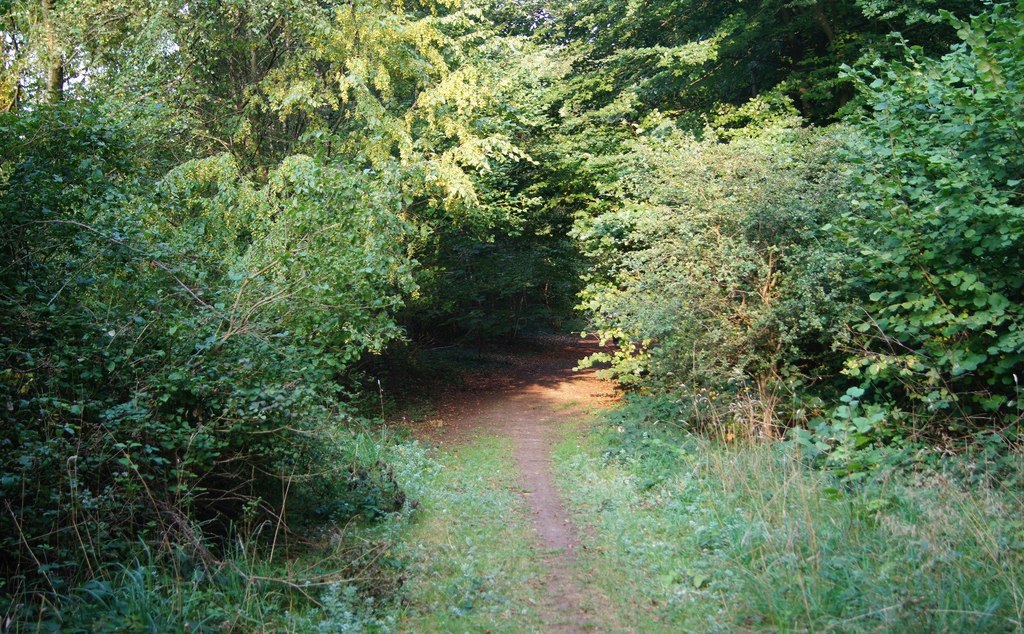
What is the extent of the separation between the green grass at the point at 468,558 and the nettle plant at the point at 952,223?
402 centimetres

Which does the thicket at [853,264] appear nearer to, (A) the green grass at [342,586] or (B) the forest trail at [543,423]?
(B) the forest trail at [543,423]

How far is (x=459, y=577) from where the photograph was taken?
5.75 metres

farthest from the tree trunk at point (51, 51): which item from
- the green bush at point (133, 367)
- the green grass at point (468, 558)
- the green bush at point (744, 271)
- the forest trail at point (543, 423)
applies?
the green bush at point (744, 271)

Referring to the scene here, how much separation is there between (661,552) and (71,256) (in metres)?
5.38

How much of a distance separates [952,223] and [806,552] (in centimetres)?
364

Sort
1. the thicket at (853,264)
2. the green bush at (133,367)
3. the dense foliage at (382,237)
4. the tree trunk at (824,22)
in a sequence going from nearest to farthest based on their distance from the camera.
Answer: the green bush at (133,367) < the dense foliage at (382,237) < the thicket at (853,264) < the tree trunk at (824,22)

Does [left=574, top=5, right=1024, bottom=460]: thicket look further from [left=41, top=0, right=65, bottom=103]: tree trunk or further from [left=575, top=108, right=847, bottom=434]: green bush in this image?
[left=41, top=0, right=65, bottom=103]: tree trunk

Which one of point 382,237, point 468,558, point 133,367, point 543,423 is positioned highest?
point 382,237

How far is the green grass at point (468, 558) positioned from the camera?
5.04 meters

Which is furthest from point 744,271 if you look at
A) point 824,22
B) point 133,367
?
point 824,22

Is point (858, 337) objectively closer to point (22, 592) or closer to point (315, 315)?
point (315, 315)

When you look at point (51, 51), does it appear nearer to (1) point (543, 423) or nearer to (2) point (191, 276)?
(2) point (191, 276)

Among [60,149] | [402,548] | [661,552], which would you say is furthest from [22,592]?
[661,552]

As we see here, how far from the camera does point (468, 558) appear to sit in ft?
20.3
